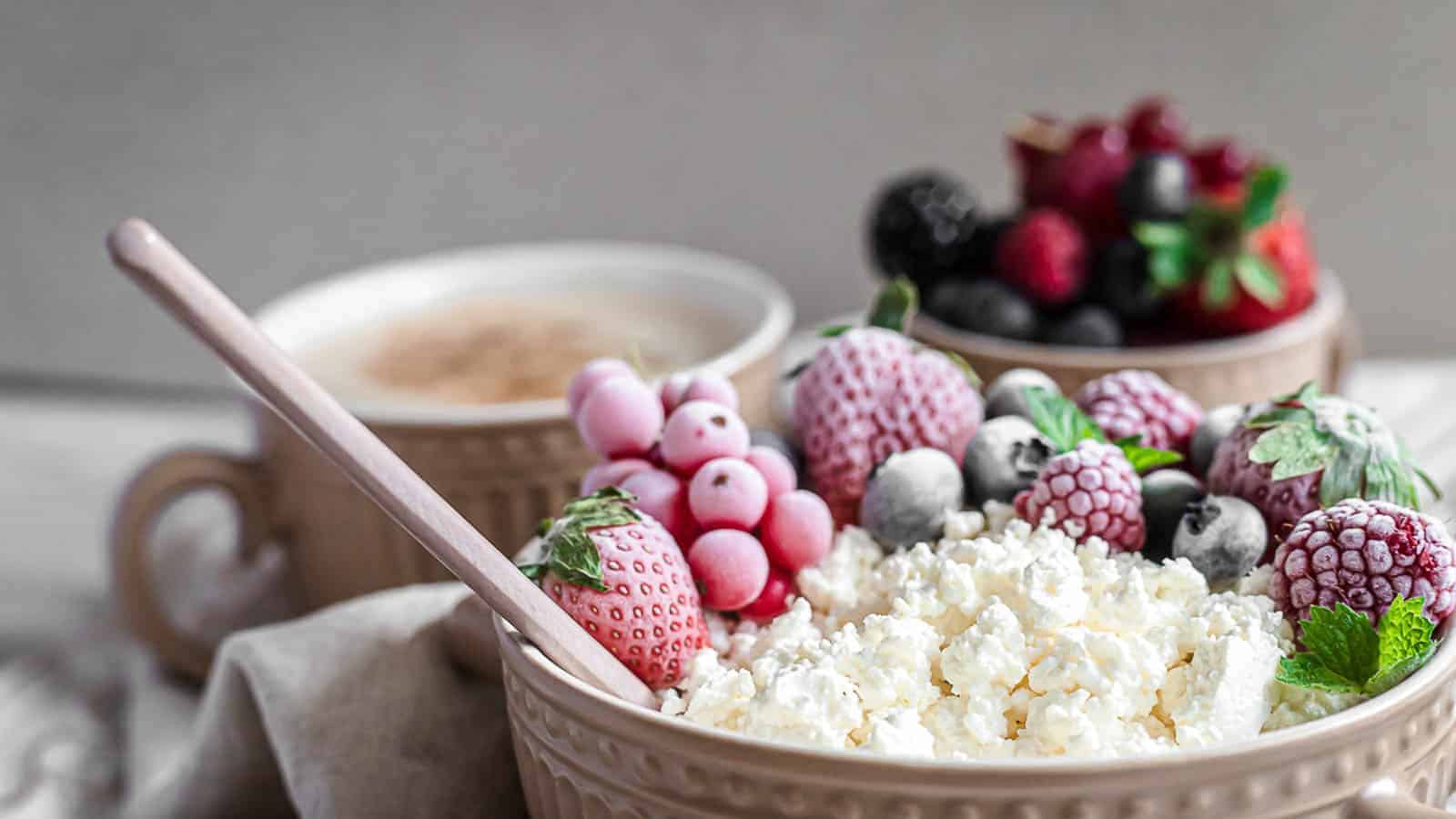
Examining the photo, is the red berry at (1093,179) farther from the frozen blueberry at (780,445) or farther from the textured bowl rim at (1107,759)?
the textured bowl rim at (1107,759)

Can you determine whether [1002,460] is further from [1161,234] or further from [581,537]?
[1161,234]

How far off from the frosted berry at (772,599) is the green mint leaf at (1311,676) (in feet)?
0.72

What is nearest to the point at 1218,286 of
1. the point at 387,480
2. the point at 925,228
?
the point at 925,228

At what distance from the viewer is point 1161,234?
1.14m

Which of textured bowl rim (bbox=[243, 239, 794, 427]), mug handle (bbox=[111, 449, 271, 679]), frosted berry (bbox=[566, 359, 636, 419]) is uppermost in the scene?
frosted berry (bbox=[566, 359, 636, 419])

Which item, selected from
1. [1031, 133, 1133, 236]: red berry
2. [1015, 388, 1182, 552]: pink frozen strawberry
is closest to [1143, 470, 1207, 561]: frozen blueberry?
[1015, 388, 1182, 552]: pink frozen strawberry

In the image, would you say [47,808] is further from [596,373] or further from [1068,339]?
[1068,339]

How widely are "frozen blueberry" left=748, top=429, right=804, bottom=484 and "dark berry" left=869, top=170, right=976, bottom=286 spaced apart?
47cm

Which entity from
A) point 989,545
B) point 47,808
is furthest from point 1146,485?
point 47,808

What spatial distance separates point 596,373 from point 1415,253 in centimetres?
138

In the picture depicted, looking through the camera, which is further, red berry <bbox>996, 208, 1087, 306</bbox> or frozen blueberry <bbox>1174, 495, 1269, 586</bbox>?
red berry <bbox>996, 208, 1087, 306</bbox>

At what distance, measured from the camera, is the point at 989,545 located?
63cm

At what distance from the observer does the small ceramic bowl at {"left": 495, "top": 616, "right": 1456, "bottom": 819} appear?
49 centimetres

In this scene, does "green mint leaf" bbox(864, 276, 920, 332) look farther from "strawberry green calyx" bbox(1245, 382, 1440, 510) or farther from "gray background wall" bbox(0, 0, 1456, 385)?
"gray background wall" bbox(0, 0, 1456, 385)
